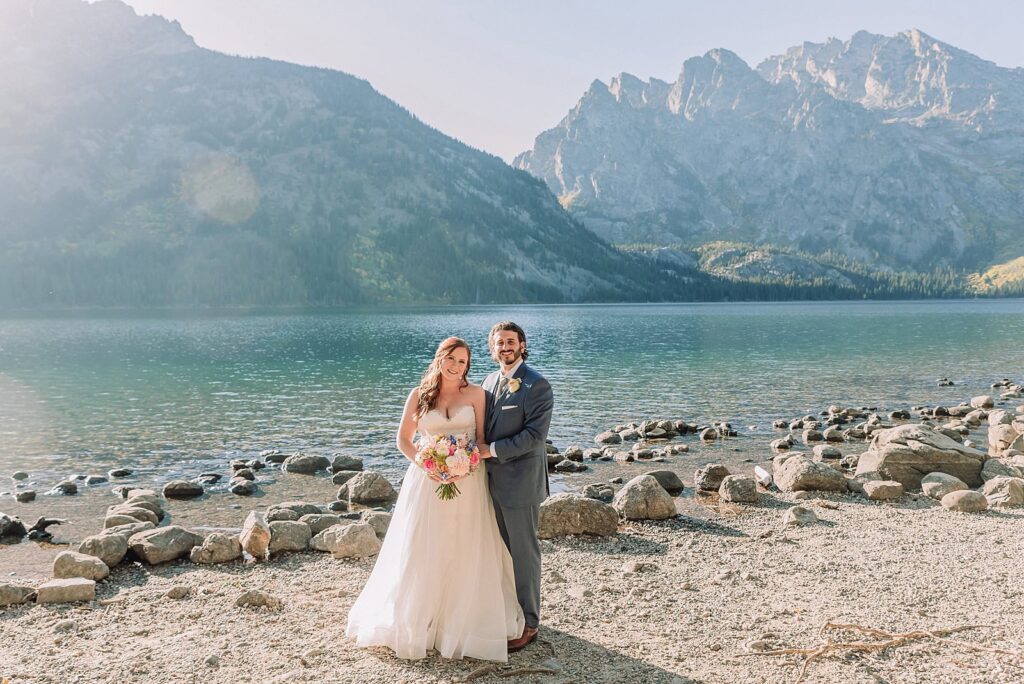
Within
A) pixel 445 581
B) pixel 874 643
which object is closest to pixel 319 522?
pixel 445 581

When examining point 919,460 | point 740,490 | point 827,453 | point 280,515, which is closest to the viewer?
point 280,515

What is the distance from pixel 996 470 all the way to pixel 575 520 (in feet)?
45.0

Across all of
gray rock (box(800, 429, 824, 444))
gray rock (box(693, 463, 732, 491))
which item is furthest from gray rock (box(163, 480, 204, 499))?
gray rock (box(800, 429, 824, 444))

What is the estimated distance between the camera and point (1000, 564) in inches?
469

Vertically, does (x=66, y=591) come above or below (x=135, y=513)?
above

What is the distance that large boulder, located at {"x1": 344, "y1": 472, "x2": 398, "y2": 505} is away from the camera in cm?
1962

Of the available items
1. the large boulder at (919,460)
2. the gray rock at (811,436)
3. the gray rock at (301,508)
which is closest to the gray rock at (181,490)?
the gray rock at (301,508)

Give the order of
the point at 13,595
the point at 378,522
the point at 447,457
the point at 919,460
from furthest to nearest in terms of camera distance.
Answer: the point at 919,460 → the point at 378,522 → the point at 13,595 → the point at 447,457

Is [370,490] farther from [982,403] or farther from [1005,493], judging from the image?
[982,403]

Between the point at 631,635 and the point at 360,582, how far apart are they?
509cm

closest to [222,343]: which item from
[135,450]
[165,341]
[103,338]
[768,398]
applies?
[165,341]

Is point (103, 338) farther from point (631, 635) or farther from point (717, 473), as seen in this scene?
point (631, 635)

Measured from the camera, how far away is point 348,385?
159 feet

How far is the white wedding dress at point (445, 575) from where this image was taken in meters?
8.23
